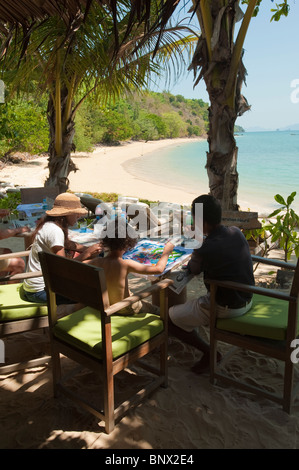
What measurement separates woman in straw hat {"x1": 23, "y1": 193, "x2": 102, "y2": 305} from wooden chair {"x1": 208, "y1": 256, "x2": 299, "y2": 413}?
1.17 meters

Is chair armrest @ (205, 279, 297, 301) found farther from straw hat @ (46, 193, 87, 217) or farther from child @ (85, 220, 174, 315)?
straw hat @ (46, 193, 87, 217)

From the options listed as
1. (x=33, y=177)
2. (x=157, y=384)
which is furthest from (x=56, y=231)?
(x=33, y=177)

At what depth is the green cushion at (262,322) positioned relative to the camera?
2.44m

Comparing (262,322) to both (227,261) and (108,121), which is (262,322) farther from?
(108,121)

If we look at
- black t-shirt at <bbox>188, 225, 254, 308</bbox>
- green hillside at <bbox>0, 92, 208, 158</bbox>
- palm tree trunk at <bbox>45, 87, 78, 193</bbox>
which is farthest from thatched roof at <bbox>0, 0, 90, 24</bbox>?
palm tree trunk at <bbox>45, 87, 78, 193</bbox>

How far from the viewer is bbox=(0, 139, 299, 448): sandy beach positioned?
86.4 inches

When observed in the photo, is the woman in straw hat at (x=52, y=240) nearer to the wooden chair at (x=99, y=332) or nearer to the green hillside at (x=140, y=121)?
the wooden chair at (x=99, y=332)

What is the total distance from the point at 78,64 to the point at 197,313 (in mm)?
4759

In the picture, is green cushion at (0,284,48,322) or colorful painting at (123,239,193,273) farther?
colorful painting at (123,239,193,273)

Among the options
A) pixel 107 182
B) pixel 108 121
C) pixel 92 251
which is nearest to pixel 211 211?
pixel 92 251

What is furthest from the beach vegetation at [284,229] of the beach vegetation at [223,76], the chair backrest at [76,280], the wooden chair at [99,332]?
the chair backrest at [76,280]

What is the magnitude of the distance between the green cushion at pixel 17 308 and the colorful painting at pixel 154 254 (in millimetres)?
844

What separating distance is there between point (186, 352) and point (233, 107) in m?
2.73

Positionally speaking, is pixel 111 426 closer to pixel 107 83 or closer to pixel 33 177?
pixel 107 83
